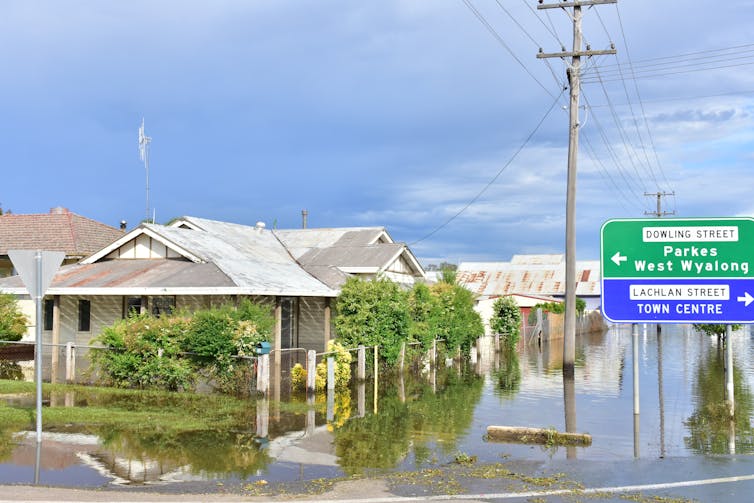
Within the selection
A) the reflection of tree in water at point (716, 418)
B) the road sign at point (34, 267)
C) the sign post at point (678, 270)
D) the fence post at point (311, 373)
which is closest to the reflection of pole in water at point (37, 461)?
the road sign at point (34, 267)

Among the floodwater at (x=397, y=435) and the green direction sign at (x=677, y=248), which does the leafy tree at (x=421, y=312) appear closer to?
the floodwater at (x=397, y=435)

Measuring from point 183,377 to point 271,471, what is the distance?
8970 mm

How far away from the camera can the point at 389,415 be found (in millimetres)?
16703

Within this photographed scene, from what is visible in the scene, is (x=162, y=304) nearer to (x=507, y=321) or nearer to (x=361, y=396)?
(x=361, y=396)

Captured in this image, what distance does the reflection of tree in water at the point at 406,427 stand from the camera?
12.3 meters

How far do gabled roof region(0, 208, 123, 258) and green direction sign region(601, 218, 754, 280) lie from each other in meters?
31.4

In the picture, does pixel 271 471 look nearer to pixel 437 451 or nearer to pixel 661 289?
pixel 437 451

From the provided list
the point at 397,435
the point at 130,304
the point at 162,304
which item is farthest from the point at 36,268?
the point at 130,304

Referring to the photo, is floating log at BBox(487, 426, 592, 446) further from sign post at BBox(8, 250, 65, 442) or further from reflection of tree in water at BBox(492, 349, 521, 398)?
sign post at BBox(8, 250, 65, 442)

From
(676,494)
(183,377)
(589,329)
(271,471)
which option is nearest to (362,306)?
(183,377)

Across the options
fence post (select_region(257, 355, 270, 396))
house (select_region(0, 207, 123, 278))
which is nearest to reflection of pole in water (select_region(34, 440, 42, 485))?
fence post (select_region(257, 355, 270, 396))

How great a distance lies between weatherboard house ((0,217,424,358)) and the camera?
23406 millimetres

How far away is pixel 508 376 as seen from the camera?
26.3 meters

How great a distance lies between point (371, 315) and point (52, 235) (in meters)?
23.9
